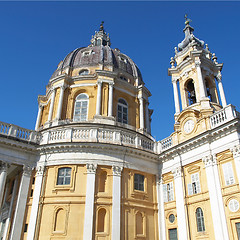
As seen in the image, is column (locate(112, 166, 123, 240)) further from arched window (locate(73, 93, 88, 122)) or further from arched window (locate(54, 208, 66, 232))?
arched window (locate(73, 93, 88, 122))

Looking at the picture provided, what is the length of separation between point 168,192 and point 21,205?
10043mm

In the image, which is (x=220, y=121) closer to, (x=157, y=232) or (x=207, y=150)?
(x=207, y=150)

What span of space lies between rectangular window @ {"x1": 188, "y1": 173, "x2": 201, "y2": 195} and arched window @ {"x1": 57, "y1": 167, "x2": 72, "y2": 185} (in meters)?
8.02

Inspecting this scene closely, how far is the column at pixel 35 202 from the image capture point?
15.8 m

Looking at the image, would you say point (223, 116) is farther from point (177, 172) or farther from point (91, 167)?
point (91, 167)

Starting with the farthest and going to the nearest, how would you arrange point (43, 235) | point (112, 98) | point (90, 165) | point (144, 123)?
point (144, 123), point (112, 98), point (90, 165), point (43, 235)

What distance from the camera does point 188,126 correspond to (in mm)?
19000

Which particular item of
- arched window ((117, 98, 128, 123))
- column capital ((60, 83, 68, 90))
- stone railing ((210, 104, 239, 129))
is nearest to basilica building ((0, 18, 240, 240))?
stone railing ((210, 104, 239, 129))

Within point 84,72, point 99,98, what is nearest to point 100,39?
point 84,72

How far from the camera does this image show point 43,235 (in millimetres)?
15844

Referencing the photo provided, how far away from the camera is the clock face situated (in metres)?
18.7

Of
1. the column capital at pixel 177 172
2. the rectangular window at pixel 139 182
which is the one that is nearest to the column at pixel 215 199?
the column capital at pixel 177 172

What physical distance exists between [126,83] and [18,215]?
49.7 ft

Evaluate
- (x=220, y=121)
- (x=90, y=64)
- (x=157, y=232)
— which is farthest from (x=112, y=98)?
(x=157, y=232)
